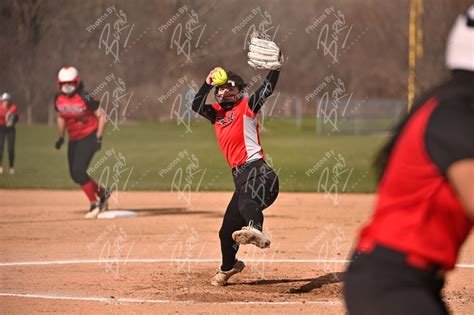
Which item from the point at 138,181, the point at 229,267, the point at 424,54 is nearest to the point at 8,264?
the point at 229,267

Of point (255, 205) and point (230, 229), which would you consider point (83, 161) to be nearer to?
point (230, 229)

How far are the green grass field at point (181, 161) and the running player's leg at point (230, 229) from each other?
369 inches

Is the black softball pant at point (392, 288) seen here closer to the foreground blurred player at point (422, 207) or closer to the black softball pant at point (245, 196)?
the foreground blurred player at point (422, 207)

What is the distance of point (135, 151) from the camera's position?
34.0 metres

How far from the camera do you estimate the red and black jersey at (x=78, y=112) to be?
15.5 metres

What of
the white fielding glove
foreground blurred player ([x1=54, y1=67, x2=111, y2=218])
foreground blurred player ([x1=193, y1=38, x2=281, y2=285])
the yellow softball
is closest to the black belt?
foreground blurred player ([x1=193, y1=38, x2=281, y2=285])

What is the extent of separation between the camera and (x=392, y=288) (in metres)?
3.63

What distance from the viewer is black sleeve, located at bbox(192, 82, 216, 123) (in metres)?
9.53

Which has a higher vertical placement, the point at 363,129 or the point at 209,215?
the point at 209,215

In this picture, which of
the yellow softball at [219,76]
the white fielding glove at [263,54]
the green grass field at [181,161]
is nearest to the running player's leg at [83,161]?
the green grass field at [181,161]

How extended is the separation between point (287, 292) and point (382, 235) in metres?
5.50

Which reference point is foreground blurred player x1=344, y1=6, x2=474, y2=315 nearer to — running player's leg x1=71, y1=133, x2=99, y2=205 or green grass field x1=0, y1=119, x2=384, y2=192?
running player's leg x1=71, y1=133, x2=99, y2=205

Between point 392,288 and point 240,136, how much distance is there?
19.2ft

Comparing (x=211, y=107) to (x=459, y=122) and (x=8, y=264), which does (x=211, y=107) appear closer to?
(x=8, y=264)
